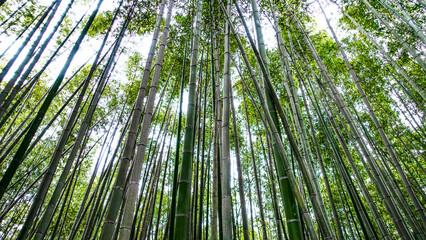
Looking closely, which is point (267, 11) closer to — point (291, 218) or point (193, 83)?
point (193, 83)

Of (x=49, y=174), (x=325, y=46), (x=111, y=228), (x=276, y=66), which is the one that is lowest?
(x=111, y=228)

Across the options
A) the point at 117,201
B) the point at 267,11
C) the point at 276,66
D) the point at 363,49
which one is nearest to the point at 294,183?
the point at 117,201

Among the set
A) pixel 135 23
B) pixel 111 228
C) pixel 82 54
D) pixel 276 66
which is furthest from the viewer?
pixel 276 66

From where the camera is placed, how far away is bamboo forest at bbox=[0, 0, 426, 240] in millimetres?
1478

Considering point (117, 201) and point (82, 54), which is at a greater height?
point (82, 54)

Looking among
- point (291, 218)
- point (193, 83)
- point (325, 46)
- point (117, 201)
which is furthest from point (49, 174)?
point (325, 46)

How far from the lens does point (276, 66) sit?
557 cm

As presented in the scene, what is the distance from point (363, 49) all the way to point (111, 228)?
678 cm

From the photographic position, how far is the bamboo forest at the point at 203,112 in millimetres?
1478

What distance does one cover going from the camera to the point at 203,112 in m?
2.85

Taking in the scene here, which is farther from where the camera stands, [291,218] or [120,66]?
[120,66]

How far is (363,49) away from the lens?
5941 millimetres

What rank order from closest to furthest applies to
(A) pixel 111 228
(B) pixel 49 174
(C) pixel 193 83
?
1. (A) pixel 111 228
2. (B) pixel 49 174
3. (C) pixel 193 83

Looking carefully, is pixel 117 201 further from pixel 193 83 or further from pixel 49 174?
pixel 193 83
